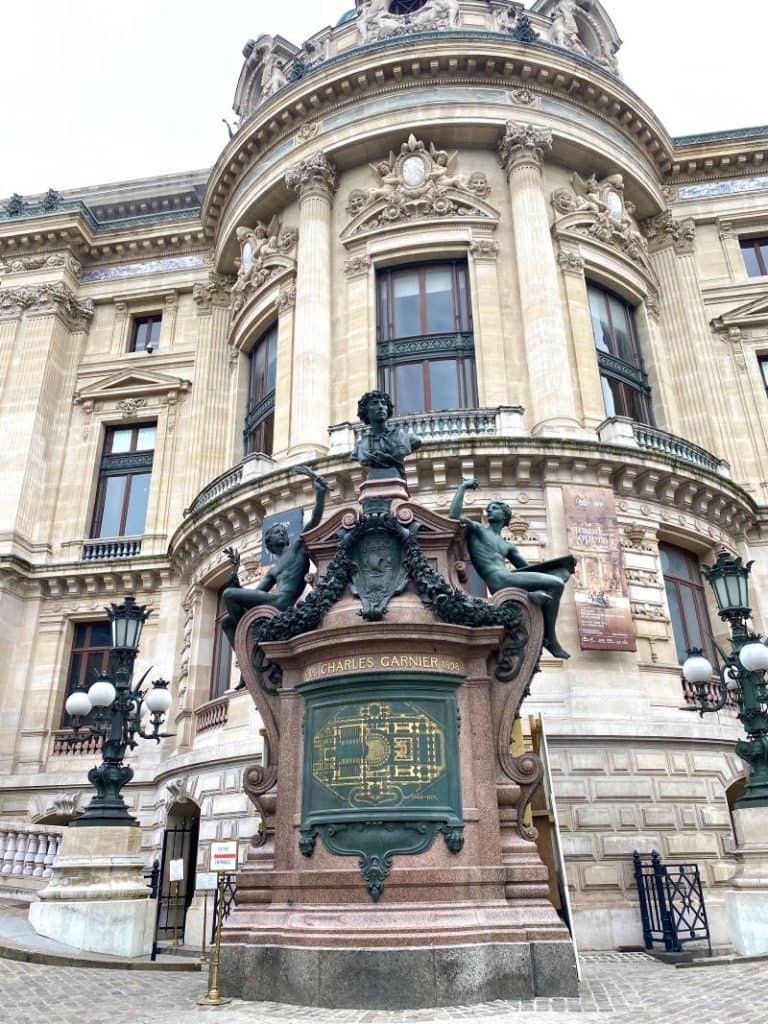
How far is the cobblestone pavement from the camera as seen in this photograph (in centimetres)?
690

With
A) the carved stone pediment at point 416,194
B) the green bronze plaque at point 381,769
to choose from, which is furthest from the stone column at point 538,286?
the green bronze plaque at point 381,769

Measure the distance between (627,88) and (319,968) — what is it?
89.0 ft

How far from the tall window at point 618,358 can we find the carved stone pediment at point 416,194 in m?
4.18

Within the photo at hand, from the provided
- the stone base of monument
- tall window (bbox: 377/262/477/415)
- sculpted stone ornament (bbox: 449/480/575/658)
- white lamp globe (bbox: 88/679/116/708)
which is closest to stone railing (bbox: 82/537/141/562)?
tall window (bbox: 377/262/477/415)

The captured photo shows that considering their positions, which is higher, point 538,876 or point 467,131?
point 467,131

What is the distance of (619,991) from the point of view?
8.55 metres

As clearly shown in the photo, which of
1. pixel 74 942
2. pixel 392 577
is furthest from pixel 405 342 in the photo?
pixel 74 942

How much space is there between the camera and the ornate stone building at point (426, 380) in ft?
58.3

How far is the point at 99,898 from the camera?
11.7 metres

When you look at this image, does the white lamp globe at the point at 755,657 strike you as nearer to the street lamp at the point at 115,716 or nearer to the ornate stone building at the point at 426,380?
the ornate stone building at the point at 426,380

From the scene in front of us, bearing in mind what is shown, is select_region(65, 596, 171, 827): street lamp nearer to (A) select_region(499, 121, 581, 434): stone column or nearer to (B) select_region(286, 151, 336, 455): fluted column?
(B) select_region(286, 151, 336, 455): fluted column

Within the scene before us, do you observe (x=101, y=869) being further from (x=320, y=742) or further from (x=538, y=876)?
(x=538, y=876)

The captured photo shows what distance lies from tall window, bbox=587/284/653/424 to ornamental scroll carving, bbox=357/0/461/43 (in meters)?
10.6

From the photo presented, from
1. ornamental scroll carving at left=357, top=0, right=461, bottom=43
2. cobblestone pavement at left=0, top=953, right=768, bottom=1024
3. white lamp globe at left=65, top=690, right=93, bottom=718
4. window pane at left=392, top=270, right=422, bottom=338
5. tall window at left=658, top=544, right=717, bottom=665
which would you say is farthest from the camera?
ornamental scroll carving at left=357, top=0, right=461, bottom=43
